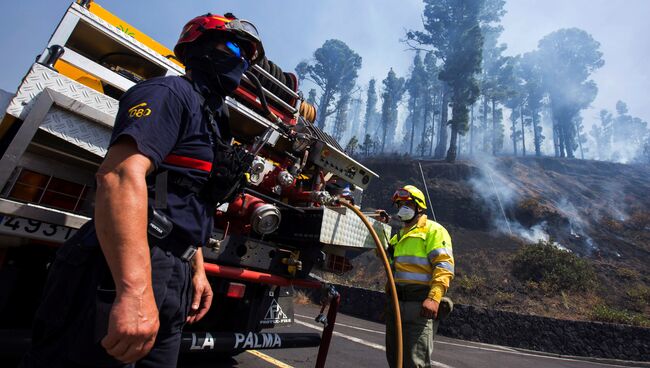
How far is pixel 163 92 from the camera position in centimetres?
134

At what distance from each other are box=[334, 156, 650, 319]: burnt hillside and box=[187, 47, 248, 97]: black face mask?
626 inches

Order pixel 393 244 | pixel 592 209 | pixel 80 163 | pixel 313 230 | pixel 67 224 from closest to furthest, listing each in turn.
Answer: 1. pixel 67 224
2. pixel 80 163
3. pixel 313 230
4. pixel 393 244
5. pixel 592 209

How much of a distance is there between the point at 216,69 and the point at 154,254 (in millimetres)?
927

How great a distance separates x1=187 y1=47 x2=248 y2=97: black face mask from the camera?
1671 millimetres

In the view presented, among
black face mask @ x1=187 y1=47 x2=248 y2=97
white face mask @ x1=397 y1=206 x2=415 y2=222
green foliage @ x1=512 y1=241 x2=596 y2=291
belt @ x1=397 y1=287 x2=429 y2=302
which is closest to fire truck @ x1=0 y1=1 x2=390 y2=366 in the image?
white face mask @ x1=397 y1=206 x2=415 y2=222

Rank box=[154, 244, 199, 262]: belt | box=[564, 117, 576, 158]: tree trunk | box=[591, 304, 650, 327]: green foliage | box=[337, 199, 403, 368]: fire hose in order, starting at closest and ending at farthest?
1. box=[154, 244, 199, 262]: belt
2. box=[337, 199, 403, 368]: fire hose
3. box=[591, 304, 650, 327]: green foliage
4. box=[564, 117, 576, 158]: tree trunk

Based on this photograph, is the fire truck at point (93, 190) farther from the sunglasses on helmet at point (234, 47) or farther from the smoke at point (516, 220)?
the smoke at point (516, 220)

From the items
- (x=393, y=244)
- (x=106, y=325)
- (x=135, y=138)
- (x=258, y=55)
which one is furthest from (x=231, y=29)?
(x=393, y=244)

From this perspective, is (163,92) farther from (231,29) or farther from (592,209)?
(592,209)

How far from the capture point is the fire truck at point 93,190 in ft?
6.40

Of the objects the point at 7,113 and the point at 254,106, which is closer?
the point at 7,113

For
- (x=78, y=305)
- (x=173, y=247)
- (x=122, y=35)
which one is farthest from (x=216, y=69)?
(x=122, y=35)

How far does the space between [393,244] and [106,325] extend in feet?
11.8

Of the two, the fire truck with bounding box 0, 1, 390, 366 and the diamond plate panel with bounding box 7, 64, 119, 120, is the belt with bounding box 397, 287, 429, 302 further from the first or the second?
the diamond plate panel with bounding box 7, 64, 119, 120
